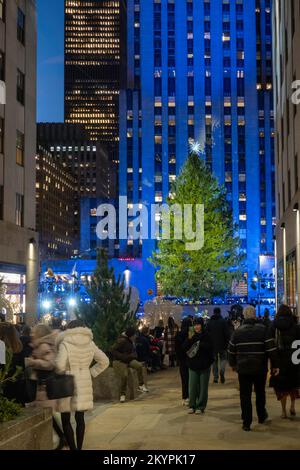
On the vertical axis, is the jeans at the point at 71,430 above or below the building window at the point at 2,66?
below

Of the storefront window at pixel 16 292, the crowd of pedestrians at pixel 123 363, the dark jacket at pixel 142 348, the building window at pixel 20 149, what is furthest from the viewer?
the building window at pixel 20 149

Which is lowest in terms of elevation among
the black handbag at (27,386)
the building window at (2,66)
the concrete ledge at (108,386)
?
the concrete ledge at (108,386)

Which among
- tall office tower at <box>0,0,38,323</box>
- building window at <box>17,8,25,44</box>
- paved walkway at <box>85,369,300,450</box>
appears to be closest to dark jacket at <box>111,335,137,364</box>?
paved walkway at <box>85,369,300,450</box>

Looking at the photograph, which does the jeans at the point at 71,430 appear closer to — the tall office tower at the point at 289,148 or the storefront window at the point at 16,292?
the tall office tower at the point at 289,148

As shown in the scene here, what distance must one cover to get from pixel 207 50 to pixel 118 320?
103667mm

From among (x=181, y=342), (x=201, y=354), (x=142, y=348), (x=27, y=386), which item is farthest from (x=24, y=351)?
(x=142, y=348)

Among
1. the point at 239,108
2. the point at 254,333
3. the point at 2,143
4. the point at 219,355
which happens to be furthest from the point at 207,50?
the point at 254,333

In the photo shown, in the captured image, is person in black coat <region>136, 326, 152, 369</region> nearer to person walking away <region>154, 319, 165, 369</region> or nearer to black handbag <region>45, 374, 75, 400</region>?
person walking away <region>154, 319, 165, 369</region>

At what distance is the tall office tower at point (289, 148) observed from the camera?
92.3 ft

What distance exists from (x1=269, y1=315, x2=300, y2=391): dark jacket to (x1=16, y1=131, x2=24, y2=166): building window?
76.4ft

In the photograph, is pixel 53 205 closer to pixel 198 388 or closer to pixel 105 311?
pixel 105 311

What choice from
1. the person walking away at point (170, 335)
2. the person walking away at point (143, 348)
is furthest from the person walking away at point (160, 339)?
the person walking away at point (143, 348)

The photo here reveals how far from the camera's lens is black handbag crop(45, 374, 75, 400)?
8648 millimetres
